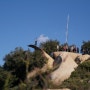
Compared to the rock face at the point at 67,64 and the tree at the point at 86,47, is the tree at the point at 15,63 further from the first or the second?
the tree at the point at 86,47

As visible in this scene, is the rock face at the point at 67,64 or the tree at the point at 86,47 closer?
the rock face at the point at 67,64

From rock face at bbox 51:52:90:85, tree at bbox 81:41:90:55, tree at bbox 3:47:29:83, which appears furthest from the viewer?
tree at bbox 81:41:90:55

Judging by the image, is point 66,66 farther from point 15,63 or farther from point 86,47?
point 86,47

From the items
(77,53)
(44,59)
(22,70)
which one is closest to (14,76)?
(22,70)

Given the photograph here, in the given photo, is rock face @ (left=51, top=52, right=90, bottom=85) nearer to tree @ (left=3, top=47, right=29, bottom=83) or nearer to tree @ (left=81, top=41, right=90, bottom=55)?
tree @ (left=3, top=47, right=29, bottom=83)

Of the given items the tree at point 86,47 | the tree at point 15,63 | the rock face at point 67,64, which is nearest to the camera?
the tree at point 15,63

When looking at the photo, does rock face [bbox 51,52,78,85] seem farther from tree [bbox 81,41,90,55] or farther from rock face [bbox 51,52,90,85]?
tree [bbox 81,41,90,55]

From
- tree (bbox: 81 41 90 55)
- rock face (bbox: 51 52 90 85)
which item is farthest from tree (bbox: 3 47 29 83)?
tree (bbox: 81 41 90 55)

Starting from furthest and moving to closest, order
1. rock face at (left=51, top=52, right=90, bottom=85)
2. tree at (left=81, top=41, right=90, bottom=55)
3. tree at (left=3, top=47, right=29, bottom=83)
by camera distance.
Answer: tree at (left=81, top=41, right=90, bottom=55) < rock face at (left=51, top=52, right=90, bottom=85) < tree at (left=3, top=47, right=29, bottom=83)

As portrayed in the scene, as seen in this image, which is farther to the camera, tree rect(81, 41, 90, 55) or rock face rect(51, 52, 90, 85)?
tree rect(81, 41, 90, 55)

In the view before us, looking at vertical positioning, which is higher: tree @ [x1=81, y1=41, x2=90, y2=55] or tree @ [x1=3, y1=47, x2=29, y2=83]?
tree @ [x1=81, y1=41, x2=90, y2=55]

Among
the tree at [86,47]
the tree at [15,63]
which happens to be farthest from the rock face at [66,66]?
the tree at [86,47]

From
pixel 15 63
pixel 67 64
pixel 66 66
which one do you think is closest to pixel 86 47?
pixel 67 64

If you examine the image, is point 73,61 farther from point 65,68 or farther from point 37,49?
point 37,49
